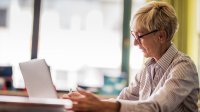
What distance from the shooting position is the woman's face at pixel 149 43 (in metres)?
1.45

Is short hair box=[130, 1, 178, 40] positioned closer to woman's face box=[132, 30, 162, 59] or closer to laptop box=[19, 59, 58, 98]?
woman's face box=[132, 30, 162, 59]

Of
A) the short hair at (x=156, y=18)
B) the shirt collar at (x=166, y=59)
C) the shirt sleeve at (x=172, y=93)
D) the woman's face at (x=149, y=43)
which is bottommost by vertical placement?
the shirt sleeve at (x=172, y=93)

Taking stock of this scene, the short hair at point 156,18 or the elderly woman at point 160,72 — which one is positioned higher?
the short hair at point 156,18

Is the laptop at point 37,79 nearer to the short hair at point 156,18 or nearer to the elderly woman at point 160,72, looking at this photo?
the elderly woman at point 160,72

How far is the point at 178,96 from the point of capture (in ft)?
Result: 3.90

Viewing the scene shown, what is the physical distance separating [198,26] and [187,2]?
28 centimetres

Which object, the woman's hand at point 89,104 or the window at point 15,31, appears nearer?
the woman's hand at point 89,104

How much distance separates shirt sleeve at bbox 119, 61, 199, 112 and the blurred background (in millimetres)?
1977

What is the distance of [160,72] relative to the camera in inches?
57.0

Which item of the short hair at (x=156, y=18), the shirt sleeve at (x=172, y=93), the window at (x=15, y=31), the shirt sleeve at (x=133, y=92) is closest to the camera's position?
the shirt sleeve at (x=172, y=93)

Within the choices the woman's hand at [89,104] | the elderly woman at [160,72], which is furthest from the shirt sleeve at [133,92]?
the woman's hand at [89,104]

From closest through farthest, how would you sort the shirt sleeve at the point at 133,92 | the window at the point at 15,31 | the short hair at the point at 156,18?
the short hair at the point at 156,18
the shirt sleeve at the point at 133,92
the window at the point at 15,31

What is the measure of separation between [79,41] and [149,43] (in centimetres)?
194

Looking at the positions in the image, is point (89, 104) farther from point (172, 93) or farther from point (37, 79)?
point (37, 79)
